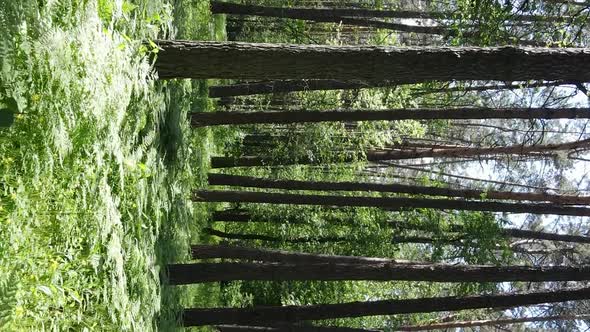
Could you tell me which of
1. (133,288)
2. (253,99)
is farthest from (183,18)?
(253,99)

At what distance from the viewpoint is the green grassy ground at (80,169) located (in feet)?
14.3

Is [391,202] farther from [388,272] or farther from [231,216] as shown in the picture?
[231,216]

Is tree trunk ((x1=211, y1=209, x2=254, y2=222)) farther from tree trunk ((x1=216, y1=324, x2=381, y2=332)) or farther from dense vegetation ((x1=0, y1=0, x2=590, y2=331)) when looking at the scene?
tree trunk ((x1=216, y1=324, x2=381, y2=332))

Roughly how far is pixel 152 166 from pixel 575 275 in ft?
18.1

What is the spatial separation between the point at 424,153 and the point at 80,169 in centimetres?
926

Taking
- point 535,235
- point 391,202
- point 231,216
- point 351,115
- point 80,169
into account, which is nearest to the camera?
point 80,169

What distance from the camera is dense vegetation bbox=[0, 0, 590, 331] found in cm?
457

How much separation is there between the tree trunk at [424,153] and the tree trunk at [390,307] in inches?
169

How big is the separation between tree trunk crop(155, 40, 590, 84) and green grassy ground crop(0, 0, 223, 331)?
92cm

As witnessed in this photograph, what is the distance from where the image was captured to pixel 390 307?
8078mm

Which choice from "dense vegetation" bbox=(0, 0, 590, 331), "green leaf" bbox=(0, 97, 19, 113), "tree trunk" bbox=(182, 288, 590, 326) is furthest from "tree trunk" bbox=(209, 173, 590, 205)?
"green leaf" bbox=(0, 97, 19, 113)

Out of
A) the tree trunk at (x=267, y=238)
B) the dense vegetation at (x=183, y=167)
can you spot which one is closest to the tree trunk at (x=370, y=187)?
the dense vegetation at (x=183, y=167)

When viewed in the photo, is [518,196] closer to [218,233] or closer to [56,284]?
[218,233]

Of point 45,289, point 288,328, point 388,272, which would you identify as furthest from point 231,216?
point 45,289
